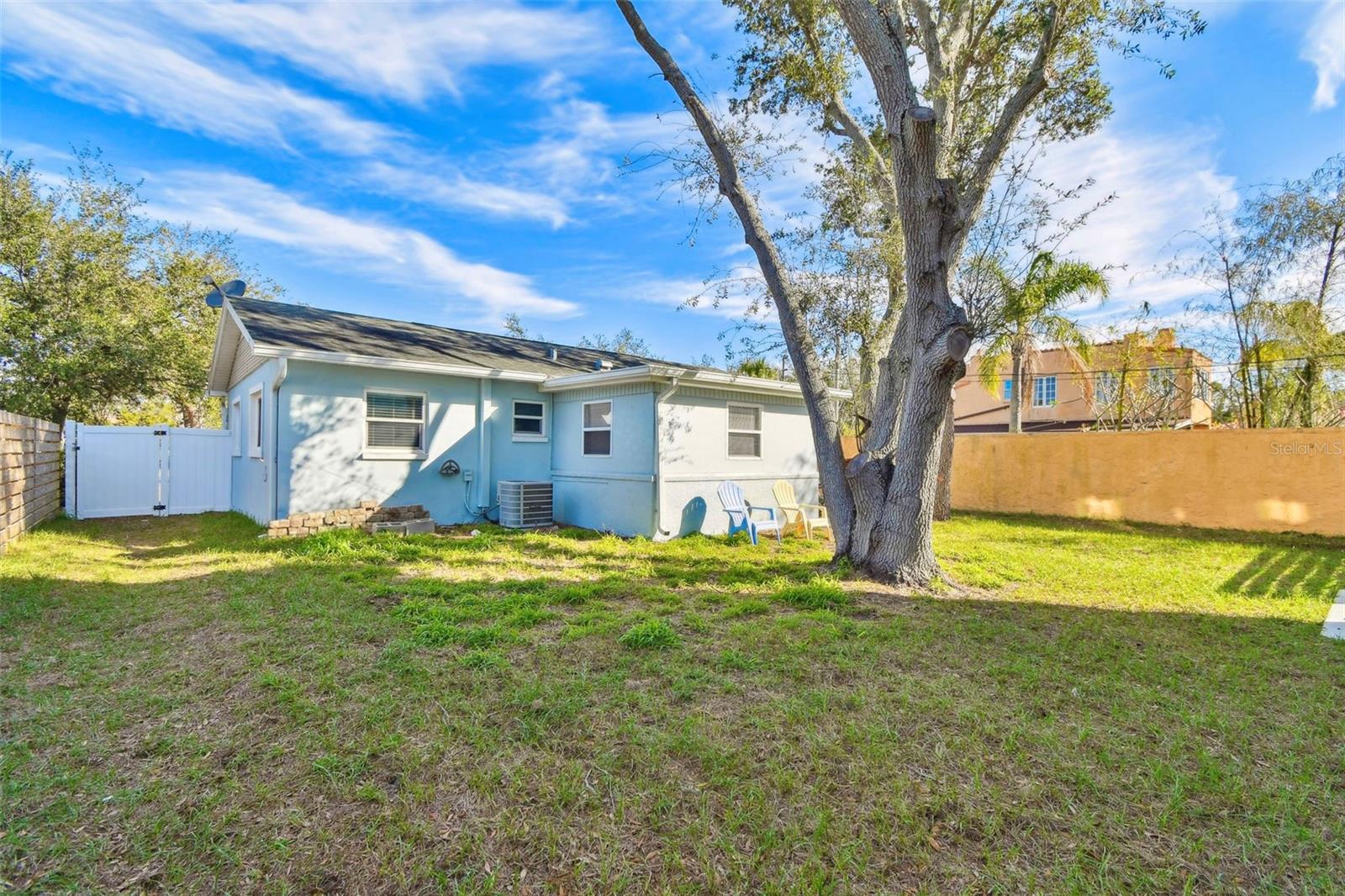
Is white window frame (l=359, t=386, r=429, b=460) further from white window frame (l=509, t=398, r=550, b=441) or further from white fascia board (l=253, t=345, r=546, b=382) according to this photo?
white window frame (l=509, t=398, r=550, b=441)

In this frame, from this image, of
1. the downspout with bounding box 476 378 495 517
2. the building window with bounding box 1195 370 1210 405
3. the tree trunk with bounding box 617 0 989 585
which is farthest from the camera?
the building window with bounding box 1195 370 1210 405

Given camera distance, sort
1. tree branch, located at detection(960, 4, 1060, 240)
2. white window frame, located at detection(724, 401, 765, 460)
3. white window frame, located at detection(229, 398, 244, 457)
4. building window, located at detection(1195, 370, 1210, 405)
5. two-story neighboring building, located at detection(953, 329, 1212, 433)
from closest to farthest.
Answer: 1. tree branch, located at detection(960, 4, 1060, 240)
2. white window frame, located at detection(724, 401, 765, 460)
3. white window frame, located at detection(229, 398, 244, 457)
4. building window, located at detection(1195, 370, 1210, 405)
5. two-story neighboring building, located at detection(953, 329, 1212, 433)

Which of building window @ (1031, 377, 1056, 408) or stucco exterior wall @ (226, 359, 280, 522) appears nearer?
stucco exterior wall @ (226, 359, 280, 522)

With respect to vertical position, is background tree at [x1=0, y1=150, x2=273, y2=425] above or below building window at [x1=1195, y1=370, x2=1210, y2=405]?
above

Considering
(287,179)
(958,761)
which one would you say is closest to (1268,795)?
(958,761)

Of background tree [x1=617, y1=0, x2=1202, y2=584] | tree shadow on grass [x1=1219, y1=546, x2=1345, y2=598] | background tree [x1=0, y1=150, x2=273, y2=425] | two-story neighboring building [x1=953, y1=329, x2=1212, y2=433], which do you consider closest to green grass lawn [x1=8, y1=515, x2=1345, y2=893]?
tree shadow on grass [x1=1219, y1=546, x2=1345, y2=598]

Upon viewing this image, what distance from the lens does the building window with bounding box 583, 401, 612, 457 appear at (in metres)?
9.64

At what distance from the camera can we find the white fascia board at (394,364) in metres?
7.94

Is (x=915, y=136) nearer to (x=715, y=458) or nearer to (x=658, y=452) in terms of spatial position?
(x=658, y=452)

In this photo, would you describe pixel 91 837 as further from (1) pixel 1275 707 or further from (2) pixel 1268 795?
(1) pixel 1275 707

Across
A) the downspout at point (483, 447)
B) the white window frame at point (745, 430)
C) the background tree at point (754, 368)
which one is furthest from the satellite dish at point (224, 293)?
the background tree at point (754, 368)

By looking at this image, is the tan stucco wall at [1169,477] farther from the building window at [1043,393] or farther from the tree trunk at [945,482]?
the building window at [1043,393]

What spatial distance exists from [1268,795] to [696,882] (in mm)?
2516

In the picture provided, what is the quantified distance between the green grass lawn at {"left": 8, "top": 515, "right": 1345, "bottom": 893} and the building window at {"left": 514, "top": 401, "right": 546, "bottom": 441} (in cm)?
488
